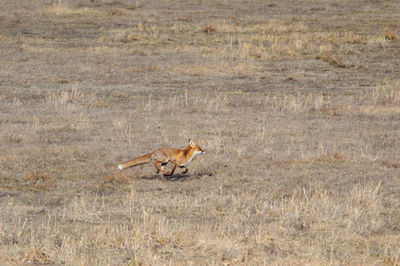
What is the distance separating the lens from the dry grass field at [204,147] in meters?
7.21

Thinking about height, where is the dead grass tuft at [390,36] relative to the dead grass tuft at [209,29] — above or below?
above

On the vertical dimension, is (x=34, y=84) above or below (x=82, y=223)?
below

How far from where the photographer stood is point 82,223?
7957 mm

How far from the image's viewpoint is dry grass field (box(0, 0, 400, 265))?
23.6 ft

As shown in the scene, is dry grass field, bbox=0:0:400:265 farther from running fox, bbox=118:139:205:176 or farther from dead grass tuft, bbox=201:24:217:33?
dead grass tuft, bbox=201:24:217:33

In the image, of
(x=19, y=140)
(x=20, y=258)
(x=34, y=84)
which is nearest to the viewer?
(x=20, y=258)

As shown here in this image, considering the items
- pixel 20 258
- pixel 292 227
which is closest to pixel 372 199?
pixel 292 227

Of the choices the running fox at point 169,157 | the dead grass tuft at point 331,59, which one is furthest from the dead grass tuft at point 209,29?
the running fox at point 169,157

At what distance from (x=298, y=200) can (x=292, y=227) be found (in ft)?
3.91

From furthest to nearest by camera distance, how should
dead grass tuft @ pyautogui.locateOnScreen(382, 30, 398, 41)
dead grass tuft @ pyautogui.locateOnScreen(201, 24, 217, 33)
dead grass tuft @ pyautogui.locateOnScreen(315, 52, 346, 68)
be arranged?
dead grass tuft @ pyautogui.locateOnScreen(201, 24, 217, 33), dead grass tuft @ pyautogui.locateOnScreen(382, 30, 398, 41), dead grass tuft @ pyautogui.locateOnScreen(315, 52, 346, 68)

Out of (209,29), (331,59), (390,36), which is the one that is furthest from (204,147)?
(209,29)

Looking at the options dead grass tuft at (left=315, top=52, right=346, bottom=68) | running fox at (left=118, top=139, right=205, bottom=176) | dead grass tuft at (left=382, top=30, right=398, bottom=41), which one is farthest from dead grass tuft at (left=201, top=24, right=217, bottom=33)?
running fox at (left=118, top=139, right=205, bottom=176)

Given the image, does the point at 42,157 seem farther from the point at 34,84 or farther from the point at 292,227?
the point at 34,84

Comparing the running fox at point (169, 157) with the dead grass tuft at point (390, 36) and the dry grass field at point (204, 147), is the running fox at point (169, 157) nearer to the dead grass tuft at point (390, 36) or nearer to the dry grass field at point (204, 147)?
the dry grass field at point (204, 147)
